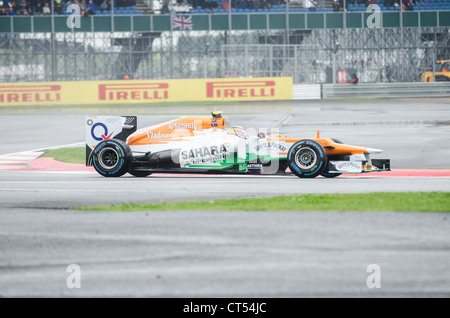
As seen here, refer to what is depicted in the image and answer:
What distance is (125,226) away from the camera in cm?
810

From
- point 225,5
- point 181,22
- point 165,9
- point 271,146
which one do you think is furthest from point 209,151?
point 225,5

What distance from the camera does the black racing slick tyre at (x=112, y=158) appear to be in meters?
13.3

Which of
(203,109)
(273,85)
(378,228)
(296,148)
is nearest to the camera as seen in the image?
(378,228)

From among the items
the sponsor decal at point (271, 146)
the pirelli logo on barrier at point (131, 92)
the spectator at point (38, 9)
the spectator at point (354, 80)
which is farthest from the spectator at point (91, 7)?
the sponsor decal at point (271, 146)

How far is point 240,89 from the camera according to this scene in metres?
40.8

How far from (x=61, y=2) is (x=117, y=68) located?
18.2 feet

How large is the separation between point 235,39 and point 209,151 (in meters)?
34.2

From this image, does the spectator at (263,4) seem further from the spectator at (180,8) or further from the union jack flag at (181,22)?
the union jack flag at (181,22)

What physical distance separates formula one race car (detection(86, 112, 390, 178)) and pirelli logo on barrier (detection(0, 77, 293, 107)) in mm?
26929

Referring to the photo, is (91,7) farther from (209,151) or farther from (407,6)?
(209,151)
